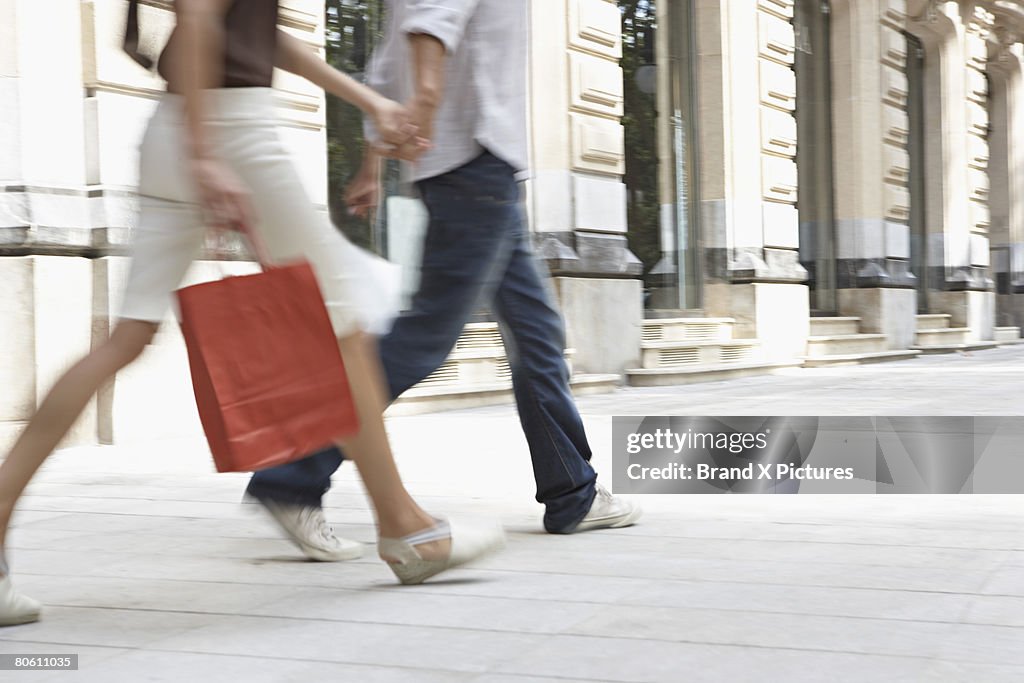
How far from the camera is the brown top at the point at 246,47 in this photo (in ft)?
9.02

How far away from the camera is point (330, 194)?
345 inches

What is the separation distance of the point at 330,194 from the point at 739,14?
5.96m

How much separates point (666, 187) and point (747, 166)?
98 cm

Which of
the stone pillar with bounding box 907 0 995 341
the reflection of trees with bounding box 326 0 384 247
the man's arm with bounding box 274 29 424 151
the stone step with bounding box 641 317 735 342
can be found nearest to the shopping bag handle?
the man's arm with bounding box 274 29 424 151

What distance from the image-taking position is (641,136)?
40.9ft

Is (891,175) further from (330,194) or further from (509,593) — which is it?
(509,593)

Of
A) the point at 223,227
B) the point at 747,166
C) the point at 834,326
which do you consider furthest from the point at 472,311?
the point at 834,326

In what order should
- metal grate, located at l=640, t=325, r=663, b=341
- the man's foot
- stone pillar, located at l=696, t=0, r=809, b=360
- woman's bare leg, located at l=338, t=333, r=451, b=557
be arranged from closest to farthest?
1. woman's bare leg, located at l=338, t=333, r=451, b=557
2. the man's foot
3. metal grate, located at l=640, t=325, r=663, b=341
4. stone pillar, located at l=696, t=0, r=809, b=360

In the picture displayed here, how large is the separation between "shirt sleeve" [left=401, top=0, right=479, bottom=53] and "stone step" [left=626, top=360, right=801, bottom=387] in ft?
25.9

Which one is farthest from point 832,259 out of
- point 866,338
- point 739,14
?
point 739,14

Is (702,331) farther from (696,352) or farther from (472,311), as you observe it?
(472,311)

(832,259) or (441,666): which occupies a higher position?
(832,259)

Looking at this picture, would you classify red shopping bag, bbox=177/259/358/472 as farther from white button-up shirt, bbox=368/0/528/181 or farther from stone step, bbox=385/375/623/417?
stone step, bbox=385/375/623/417

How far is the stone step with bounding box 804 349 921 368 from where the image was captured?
45.0 ft
